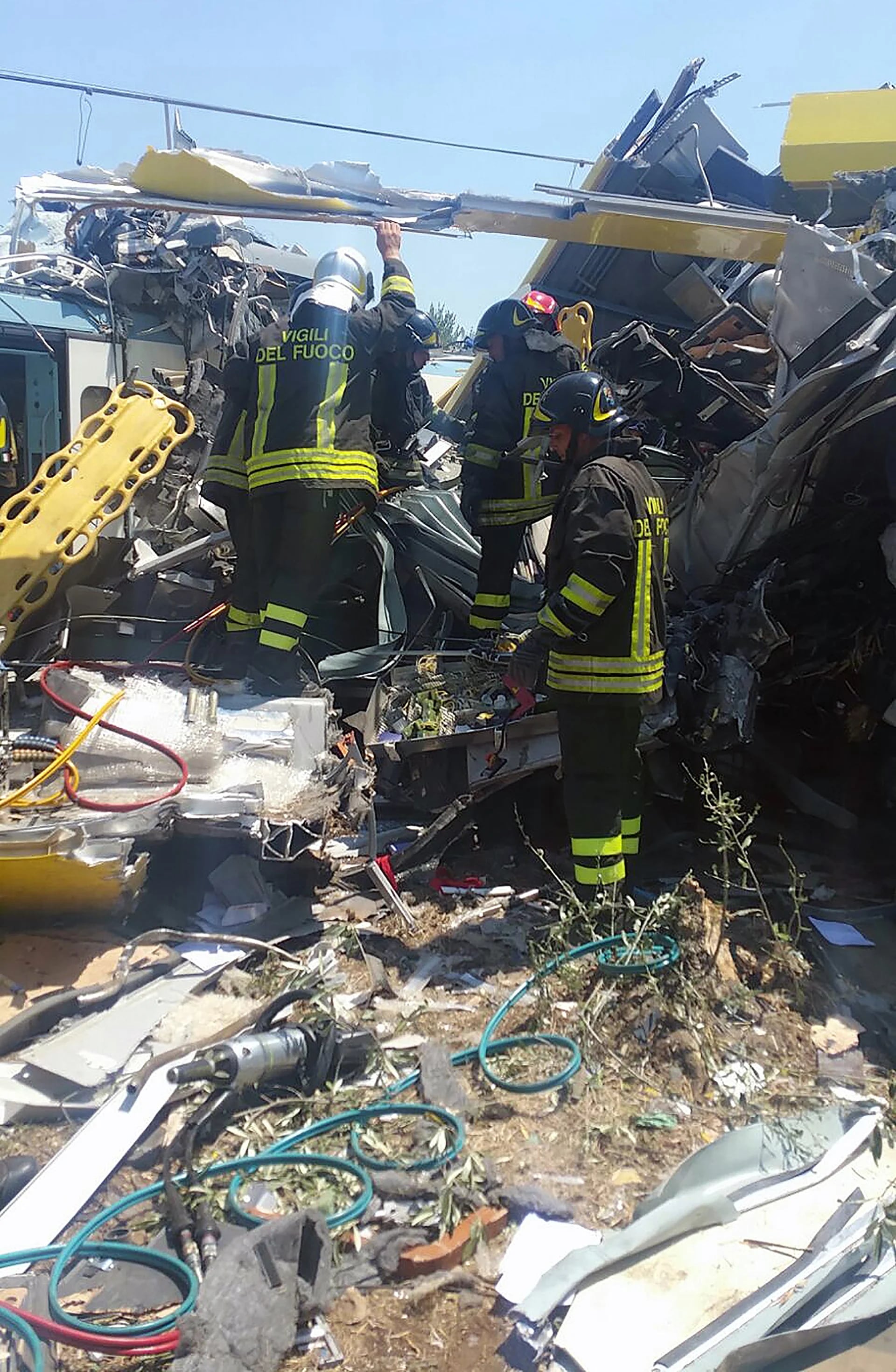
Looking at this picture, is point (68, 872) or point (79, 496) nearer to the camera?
point (68, 872)

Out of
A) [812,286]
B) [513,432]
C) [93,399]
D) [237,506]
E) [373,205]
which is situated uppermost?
[373,205]

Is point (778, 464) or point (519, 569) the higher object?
point (778, 464)

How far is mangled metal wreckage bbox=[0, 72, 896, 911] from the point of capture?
11.6 feet

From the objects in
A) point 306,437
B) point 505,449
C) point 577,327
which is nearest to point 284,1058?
point 306,437

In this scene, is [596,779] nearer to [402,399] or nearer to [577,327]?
[402,399]

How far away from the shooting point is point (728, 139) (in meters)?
6.80

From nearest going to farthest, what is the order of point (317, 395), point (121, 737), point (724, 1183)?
point (724, 1183)
point (121, 737)
point (317, 395)

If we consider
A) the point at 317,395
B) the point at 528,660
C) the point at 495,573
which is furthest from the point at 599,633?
the point at 317,395

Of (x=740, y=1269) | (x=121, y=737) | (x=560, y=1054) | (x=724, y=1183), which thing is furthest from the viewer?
(x=121, y=737)

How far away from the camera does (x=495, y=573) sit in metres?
4.99

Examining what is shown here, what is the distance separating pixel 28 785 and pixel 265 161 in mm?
2868

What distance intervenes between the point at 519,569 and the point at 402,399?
5.00ft

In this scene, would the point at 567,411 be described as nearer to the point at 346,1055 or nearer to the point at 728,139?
the point at 346,1055

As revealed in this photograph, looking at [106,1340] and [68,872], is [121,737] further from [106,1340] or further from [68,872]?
[106,1340]
